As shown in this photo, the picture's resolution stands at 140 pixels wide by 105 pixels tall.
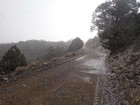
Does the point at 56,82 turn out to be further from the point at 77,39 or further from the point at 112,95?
the point at 77,39

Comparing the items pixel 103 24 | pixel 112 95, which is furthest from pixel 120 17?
pixel 112 95

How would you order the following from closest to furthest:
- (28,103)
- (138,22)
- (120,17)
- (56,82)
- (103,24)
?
(28,103) < (56,82) < (138,22) < (120,17) < (103,24)

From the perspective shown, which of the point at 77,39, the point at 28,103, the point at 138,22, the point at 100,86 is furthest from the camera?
the point at 77,39

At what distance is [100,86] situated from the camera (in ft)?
46.4

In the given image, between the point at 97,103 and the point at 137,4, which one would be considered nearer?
the point at 97,103

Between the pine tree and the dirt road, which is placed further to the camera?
the pine tree

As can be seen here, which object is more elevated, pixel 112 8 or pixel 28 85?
pixel 112 8

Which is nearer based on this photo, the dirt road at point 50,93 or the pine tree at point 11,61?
the dirt road at point 50,93

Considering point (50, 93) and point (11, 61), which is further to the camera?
point (11, 61)

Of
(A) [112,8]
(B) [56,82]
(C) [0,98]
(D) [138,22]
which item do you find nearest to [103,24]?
(A) [112,8]

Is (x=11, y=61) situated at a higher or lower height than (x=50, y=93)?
higher

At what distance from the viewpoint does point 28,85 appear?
46.6 ft

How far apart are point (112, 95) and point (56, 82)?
17.8 feet

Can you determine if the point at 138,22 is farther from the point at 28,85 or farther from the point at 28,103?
the point at 28,103
